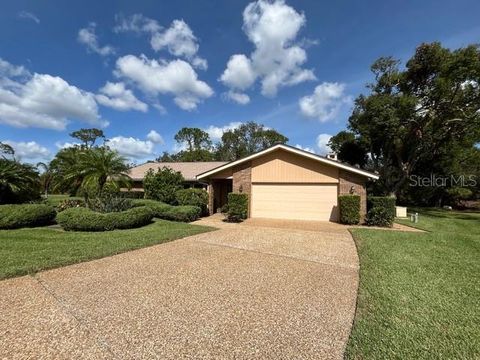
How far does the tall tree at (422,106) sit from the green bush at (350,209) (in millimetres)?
9642

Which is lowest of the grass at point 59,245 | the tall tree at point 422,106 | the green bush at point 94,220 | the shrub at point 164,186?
the grass at point 59,245

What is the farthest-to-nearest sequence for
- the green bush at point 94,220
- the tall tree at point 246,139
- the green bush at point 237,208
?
1. the tall tree at point 246,139
2. the green bush at point 237,208
3. the green bush at point 94,220

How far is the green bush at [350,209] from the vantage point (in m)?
13.7

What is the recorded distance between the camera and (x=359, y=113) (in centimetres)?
2366

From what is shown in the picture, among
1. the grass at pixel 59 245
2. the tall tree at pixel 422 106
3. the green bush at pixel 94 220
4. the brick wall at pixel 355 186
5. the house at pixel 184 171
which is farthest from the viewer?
the house at pixel 184 171

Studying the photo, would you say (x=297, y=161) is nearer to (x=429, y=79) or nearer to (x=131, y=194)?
(x=131, y=194)

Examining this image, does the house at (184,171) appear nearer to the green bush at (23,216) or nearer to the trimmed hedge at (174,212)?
the trimmed hedge at (174,212)

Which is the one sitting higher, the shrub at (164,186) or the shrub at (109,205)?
the shrub at (164,186)

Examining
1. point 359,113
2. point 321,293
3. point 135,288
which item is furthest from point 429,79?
point 135,288

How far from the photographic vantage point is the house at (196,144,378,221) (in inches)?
579

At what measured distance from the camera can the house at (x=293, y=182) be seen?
14.7 m

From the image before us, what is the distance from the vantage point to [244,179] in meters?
16.4

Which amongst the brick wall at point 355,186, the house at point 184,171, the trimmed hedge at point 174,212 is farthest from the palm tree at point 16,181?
the brick wall at point 355,186

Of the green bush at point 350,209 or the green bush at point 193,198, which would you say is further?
the green bush at point 193,198
